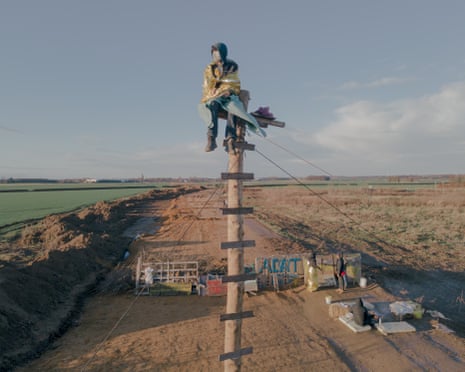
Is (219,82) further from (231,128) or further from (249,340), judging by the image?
(249,340)

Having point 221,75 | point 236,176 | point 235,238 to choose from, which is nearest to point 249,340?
point 235,238

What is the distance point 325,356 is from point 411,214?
38217 millimetres

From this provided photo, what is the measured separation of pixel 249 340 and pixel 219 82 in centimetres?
883

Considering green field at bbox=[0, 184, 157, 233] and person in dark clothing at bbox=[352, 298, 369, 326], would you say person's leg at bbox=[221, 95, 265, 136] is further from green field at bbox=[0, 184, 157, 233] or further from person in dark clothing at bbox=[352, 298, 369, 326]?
green field at bbox=[0, 184, 157, 233]

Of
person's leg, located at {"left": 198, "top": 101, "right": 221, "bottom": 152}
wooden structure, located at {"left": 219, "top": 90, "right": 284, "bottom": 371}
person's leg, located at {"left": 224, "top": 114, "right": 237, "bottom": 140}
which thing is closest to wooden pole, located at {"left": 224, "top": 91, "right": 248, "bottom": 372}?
wooden structure, located at {"left": 219, "top": 90, "right": 284, "bottom": 371}

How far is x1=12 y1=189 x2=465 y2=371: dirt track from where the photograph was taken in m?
9.02

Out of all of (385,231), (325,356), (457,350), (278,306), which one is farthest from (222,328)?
(385,231)

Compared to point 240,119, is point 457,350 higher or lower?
lower

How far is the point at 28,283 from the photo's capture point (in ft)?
44.0

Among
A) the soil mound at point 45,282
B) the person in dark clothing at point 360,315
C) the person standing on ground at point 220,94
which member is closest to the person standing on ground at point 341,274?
the person in dark clothing at point 360,315

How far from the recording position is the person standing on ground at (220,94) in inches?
→ 215

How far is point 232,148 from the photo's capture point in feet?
19.0

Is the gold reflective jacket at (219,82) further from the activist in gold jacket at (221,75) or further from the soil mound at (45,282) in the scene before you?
the soil mound at (45,282)

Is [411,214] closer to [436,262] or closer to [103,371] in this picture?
[436,262]
